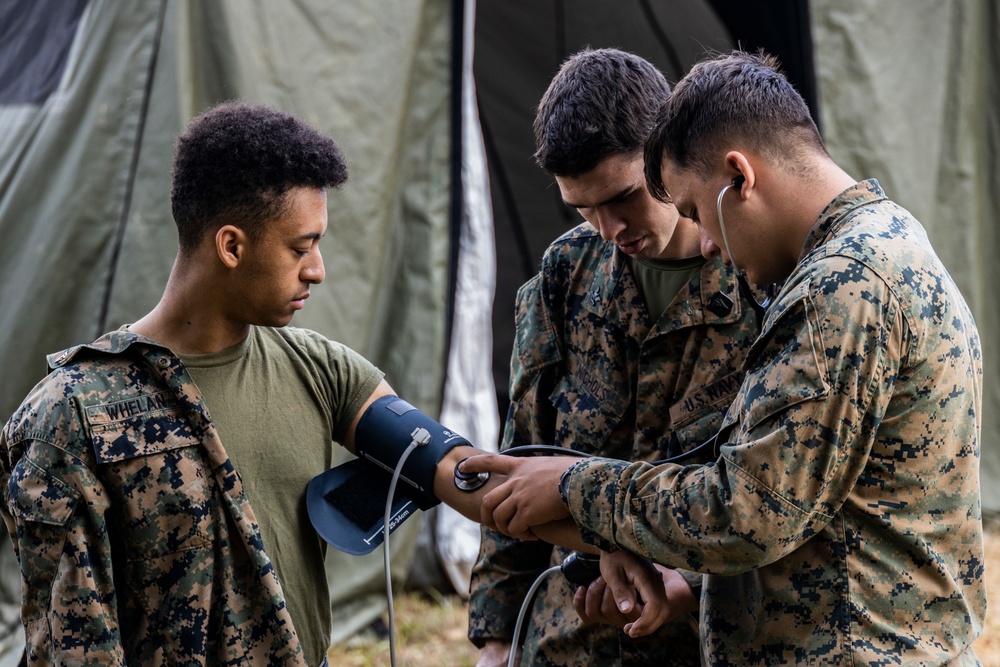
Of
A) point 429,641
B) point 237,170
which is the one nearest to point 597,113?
point 237,170

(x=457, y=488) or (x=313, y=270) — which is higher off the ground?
(x=313, y=270)

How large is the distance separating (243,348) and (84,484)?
398mm

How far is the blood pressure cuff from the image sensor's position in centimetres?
203

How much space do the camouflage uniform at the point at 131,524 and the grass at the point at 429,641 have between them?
6.84 feet

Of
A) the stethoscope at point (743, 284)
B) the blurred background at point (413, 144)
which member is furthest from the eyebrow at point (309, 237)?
the blurred background at point (413, 144)

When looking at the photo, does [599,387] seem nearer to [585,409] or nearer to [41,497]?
[585,409]

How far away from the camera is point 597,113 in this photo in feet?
6.99

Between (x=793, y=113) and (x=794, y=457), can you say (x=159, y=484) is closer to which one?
(x=794, y=457)

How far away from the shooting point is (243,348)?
1.99 m

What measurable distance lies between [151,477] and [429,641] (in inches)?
94.7

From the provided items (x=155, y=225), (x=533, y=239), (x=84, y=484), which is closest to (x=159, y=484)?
(x=84, y=484)

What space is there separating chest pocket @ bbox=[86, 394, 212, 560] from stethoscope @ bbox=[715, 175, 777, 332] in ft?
3.18

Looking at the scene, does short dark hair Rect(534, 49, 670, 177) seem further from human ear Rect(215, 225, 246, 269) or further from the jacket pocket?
the jacket pocket

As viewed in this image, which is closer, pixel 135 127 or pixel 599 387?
pixel 599 387
